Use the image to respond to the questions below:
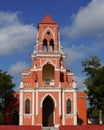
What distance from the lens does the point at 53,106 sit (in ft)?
189

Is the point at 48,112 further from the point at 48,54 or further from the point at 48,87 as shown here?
the point at 48,54

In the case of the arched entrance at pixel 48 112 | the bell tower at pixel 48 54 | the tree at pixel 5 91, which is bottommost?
the arched entrance at pixel 48 112

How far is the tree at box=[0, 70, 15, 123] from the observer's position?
60.6 meters

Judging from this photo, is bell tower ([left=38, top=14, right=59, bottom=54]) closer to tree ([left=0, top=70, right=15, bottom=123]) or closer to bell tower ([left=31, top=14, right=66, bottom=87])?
bell tower ([left=31, top=14, right=66, bottom=87])

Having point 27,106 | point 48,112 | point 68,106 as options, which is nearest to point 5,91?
point 27,106

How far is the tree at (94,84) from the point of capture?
58.4 metres

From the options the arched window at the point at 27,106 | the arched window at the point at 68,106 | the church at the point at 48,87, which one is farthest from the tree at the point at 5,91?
the arched window at the point at 68,106

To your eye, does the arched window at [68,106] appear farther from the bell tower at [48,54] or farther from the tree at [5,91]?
the tree at [5,91]

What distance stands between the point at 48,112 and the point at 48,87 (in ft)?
15.1

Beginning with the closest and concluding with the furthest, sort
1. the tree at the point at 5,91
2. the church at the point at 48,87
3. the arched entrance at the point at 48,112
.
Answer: the church at the point at 48,87
the arched entrance at the point at 48,112
the tree at the point at 5,91

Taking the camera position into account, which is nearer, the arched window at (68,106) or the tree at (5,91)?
the arched window at (68,106)

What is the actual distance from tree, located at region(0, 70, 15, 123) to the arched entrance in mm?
6783

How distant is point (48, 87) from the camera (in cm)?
5609

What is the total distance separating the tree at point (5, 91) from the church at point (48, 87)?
247 cm
